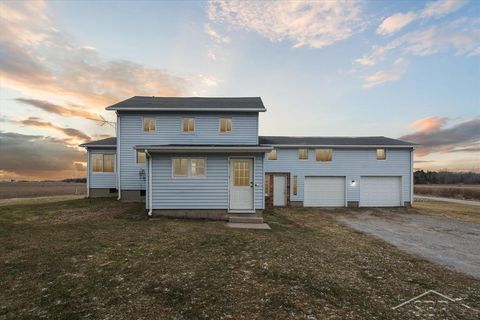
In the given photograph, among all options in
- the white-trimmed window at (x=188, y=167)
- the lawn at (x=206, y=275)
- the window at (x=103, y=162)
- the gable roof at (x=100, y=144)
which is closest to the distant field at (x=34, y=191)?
the window at (x=103, y=162)

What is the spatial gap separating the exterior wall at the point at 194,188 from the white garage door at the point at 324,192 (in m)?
8.17

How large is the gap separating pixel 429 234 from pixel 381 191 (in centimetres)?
844

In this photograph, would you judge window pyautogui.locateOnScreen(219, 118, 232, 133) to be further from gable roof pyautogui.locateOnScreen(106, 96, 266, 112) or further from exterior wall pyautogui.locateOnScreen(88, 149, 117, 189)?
exterior wall pyautogui.locateOnScreen(88, 149, 117, 189)

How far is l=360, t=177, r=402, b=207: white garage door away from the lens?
711 inches

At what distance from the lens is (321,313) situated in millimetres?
3740

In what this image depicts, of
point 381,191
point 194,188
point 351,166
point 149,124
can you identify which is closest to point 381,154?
point 351,166

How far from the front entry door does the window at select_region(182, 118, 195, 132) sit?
4.79m

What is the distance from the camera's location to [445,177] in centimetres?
7400

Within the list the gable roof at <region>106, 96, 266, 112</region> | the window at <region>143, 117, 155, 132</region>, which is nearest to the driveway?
the gable roof at <region>106, 96, 266, 112</region>

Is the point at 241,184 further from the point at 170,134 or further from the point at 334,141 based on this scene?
the point at 334,141

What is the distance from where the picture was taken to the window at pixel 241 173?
1112cm

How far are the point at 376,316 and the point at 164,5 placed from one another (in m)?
16.9

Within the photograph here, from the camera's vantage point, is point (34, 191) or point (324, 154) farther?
point (34, 191)

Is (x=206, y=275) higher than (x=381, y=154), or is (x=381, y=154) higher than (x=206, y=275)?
(x=381, y=154)
